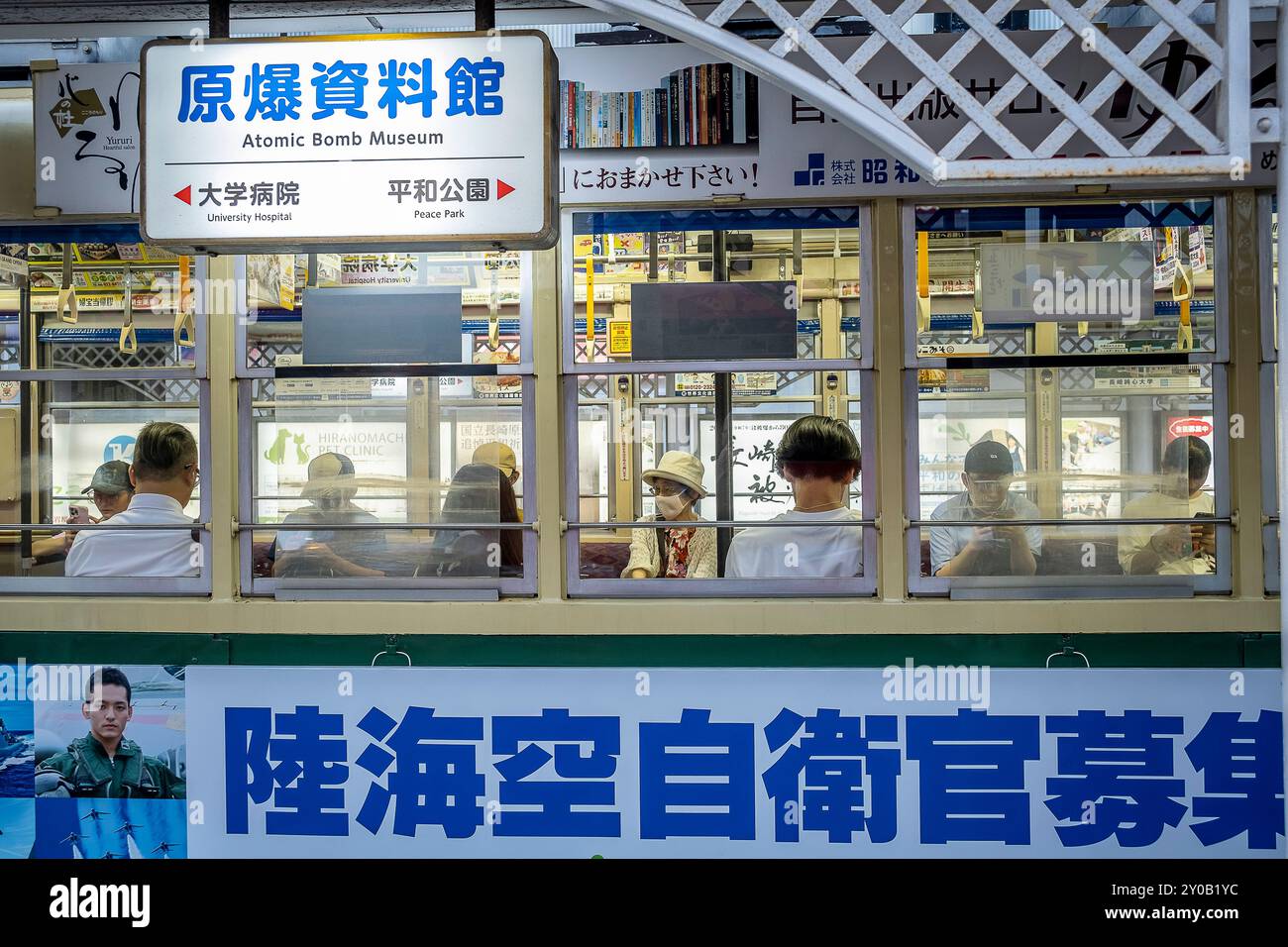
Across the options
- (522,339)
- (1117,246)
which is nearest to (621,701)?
(522,339)

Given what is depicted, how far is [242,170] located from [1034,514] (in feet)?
8.21

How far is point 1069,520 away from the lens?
324cm

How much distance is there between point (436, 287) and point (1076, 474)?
2.07 m

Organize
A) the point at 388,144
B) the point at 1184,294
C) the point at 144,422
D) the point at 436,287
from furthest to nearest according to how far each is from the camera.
Result: the point at 144,422, the point at 436,287, the point at 1184,294, the point at 388,144

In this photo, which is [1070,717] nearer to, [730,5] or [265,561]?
[730,5]

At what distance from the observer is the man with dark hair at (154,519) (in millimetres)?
3412

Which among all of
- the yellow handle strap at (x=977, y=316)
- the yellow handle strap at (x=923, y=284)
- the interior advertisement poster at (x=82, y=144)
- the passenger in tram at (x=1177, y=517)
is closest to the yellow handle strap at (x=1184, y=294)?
the passenger in tram at (x=1177, y=517)

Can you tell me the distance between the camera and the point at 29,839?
336 centimetres

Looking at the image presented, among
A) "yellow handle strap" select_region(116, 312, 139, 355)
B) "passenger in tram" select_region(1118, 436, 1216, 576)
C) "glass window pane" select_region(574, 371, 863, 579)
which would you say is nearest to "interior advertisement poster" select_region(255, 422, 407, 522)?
A: "yellow handle strap" select_region(116, 312, 139, 355)

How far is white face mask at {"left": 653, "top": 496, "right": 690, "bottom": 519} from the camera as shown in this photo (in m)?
3.29

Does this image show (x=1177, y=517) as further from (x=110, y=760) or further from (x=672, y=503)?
(x=110, y=760)

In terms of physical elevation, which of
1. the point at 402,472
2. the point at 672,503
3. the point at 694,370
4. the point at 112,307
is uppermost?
the point at 112,307

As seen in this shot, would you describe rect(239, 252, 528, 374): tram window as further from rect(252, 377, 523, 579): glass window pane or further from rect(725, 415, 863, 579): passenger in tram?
rect(725, 415, 863, 579): passenger in tram

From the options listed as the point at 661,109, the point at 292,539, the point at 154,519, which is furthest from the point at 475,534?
the point at 661,109
